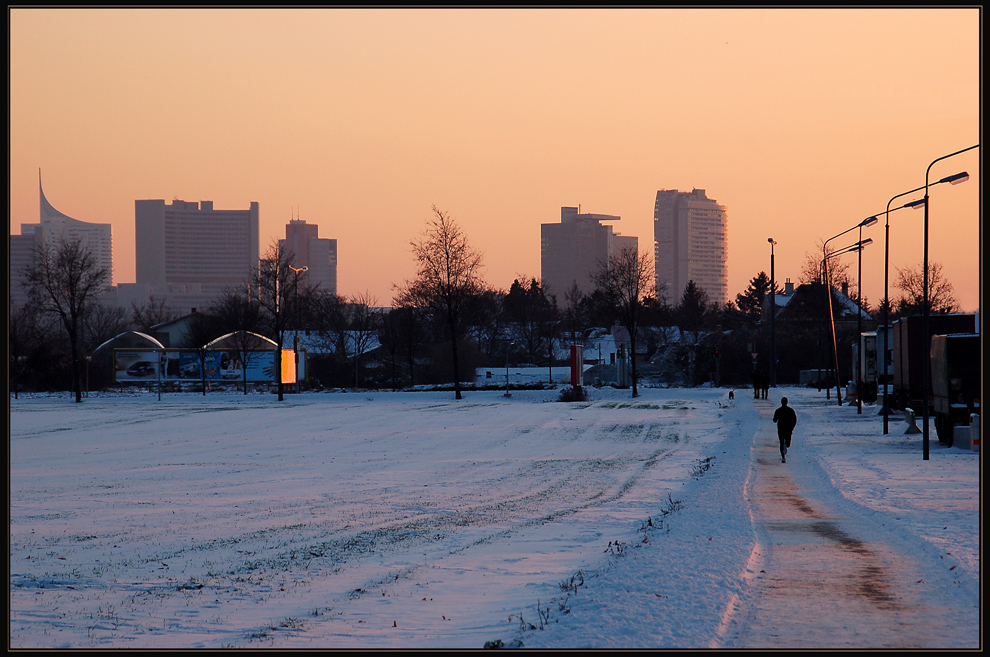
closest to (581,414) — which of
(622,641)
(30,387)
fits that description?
(622,641)

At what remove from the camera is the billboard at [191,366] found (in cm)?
6394

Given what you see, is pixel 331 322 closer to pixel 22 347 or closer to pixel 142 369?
pixel 22 347

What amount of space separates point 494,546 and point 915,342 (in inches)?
980

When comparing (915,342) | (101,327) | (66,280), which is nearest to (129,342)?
(66,280)

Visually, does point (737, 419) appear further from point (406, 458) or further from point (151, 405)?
point (151, 405)

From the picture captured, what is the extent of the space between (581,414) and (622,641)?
109 ft

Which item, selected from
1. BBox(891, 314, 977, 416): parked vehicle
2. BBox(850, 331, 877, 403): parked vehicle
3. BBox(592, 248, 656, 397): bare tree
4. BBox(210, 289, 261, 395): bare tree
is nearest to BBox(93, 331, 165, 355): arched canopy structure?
BBox(210, 289, 261, 395): bare tree

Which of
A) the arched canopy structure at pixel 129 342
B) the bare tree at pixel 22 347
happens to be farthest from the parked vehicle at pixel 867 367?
the arched canopy structure at pixel 129 342

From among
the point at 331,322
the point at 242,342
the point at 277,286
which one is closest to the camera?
the point at 277,286

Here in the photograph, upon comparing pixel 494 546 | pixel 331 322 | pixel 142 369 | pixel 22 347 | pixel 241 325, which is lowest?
pixel 494 546

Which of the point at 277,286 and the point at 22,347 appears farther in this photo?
the point at 22,347

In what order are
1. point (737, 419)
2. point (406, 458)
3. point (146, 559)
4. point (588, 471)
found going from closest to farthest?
point (146, 559) → point (588, 471) → point (406, 458) → point (737, 419)

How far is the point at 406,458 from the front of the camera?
886 inches

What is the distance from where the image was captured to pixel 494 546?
11219mm
